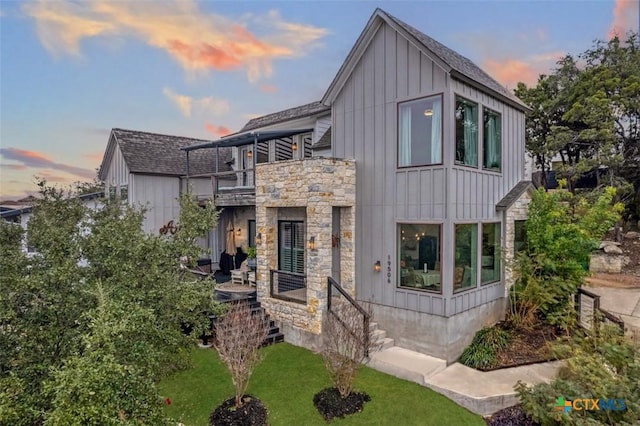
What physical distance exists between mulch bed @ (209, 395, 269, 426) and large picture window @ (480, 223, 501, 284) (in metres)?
7.45

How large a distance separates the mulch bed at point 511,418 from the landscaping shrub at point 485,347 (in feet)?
5.62

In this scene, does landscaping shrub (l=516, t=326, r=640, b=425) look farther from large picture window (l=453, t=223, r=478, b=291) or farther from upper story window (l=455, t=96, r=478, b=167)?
upper story window (l=455, t=96, r=478, b=167)

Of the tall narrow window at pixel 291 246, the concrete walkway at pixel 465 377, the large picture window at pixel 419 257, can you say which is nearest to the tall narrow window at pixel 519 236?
the concrete walkway at pixel 465 377

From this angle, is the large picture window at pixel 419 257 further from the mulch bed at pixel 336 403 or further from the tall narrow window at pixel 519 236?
the tall narrow window at pixel 519 236

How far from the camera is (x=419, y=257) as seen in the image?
10.1 m

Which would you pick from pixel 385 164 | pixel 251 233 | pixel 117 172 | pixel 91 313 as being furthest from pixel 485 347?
pixel 117 172

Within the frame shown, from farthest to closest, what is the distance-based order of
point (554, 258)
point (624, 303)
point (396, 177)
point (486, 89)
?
point (624, 303), point (554, 258), point (486, 89), point (396, 177)

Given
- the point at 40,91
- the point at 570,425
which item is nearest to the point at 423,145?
the point at 570,425

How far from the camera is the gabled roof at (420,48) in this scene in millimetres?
→ 9469

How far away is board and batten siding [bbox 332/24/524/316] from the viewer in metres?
9.56

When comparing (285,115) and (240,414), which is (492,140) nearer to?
(285,115)

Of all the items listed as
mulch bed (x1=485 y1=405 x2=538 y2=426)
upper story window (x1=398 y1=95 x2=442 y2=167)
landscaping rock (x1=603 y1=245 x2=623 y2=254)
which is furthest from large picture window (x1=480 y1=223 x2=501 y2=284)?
landscaping rock (x1=603 y1=245 x2=623 y2=254)

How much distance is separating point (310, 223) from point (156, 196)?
36.0ft

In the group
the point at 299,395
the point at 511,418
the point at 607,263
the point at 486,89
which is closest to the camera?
the point at 511,418
